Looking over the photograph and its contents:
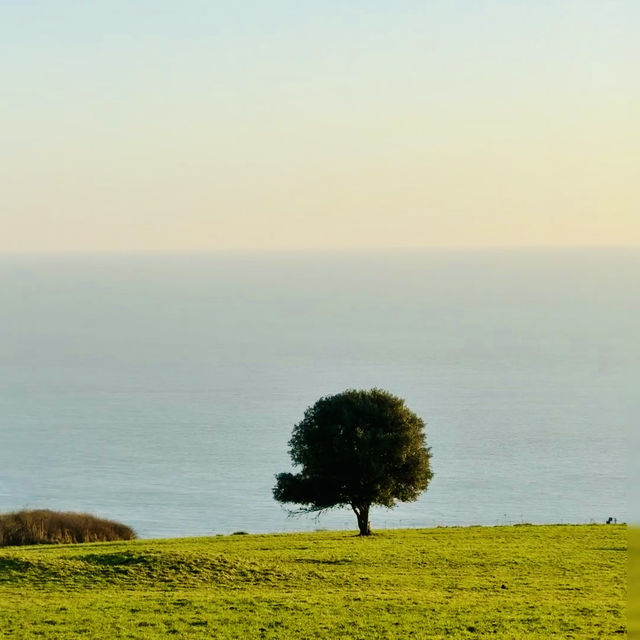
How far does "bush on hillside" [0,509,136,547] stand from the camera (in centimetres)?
4650

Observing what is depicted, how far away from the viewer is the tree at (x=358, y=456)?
47.8 meters

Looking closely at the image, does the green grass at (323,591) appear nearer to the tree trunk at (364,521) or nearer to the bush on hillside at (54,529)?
the tree trunk at (364,521)

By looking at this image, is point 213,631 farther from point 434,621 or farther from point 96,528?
point 96,528

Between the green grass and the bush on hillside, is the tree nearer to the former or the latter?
the green grass

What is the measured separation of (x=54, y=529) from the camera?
4831cm

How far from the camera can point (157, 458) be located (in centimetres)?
12631

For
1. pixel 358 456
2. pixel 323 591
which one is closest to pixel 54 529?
pixel 358 456

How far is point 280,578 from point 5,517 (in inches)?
912

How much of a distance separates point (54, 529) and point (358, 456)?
49.7ft

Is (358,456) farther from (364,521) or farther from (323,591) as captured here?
(323,591)

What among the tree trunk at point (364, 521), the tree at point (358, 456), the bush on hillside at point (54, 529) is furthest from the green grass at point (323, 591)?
the bush on hillside at point (54, 529)

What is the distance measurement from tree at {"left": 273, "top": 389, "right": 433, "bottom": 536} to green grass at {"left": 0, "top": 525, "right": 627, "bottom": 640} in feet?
23.1

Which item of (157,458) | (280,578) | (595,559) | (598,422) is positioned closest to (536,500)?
(157,458)

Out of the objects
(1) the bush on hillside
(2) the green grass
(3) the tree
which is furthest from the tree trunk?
(1) the bush on hillside
